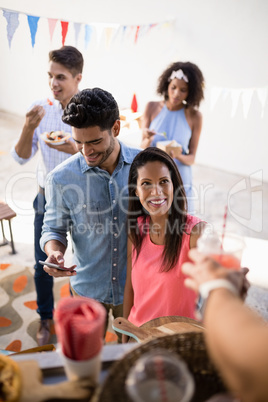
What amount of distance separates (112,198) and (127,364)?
1213 millimetres

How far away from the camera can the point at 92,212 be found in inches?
78.9

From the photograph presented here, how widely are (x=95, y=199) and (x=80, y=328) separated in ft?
3.97

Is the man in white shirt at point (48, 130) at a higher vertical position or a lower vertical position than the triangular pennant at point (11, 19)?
lower

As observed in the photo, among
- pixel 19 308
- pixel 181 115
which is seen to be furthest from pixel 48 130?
pixel 19 308

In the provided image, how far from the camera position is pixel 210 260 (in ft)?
2.58

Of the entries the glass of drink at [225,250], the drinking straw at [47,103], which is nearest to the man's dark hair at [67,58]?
the drinking straw at [47,103]

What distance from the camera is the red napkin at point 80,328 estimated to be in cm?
83

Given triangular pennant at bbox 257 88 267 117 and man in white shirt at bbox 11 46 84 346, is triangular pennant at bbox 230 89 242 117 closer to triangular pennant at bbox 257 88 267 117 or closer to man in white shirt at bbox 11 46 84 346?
triangular pennant at bbox 257 88 267 117

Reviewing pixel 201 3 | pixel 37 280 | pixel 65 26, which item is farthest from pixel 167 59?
pixel 37 280

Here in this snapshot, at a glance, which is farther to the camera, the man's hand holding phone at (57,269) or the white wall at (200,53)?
the white wall at (200,53)

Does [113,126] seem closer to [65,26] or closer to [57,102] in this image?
[57,102]

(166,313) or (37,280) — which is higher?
(166,313)

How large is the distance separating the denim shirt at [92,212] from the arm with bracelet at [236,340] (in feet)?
4.27

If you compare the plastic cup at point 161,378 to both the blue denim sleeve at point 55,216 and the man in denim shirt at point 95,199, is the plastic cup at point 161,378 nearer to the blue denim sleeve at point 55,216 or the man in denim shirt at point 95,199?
the man in denim shirt at point 95,199
